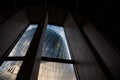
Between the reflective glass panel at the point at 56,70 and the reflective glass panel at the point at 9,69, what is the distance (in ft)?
1.58

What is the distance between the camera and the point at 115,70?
1.79 meters

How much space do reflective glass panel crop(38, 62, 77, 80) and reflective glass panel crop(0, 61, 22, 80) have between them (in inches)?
18.9

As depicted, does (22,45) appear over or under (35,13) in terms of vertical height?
under

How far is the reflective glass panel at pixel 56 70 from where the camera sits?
2.35m

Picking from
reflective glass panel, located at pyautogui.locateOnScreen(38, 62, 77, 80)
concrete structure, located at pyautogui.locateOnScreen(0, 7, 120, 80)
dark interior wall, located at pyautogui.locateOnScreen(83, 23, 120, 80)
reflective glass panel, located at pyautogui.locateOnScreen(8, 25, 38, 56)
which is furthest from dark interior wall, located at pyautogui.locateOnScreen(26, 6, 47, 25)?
dark interior wall, located at pyautogui.locateOnScreen(83, 23, 120, 80)

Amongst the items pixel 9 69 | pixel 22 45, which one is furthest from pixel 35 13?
pixel 9 69

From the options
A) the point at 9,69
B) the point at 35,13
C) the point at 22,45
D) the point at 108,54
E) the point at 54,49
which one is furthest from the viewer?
the point at 54,49

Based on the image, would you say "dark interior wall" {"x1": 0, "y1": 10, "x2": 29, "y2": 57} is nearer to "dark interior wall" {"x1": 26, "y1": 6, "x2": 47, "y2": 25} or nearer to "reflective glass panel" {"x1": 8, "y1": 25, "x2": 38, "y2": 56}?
"reflective glass panel" {"x1": 8, "y1": 25, "x2": 38, "y2": 56}

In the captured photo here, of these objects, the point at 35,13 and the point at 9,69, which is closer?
the point at 9,69

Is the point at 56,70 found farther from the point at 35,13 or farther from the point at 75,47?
the point at 35,13

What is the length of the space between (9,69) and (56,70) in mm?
969

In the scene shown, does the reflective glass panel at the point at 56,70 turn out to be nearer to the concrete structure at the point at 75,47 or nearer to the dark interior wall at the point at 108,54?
the concrete structure at the point at 75,47

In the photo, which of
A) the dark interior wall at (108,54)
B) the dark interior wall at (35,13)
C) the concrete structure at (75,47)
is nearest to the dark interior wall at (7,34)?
the concrete structure at (75,47)

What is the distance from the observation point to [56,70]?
2646 mm
